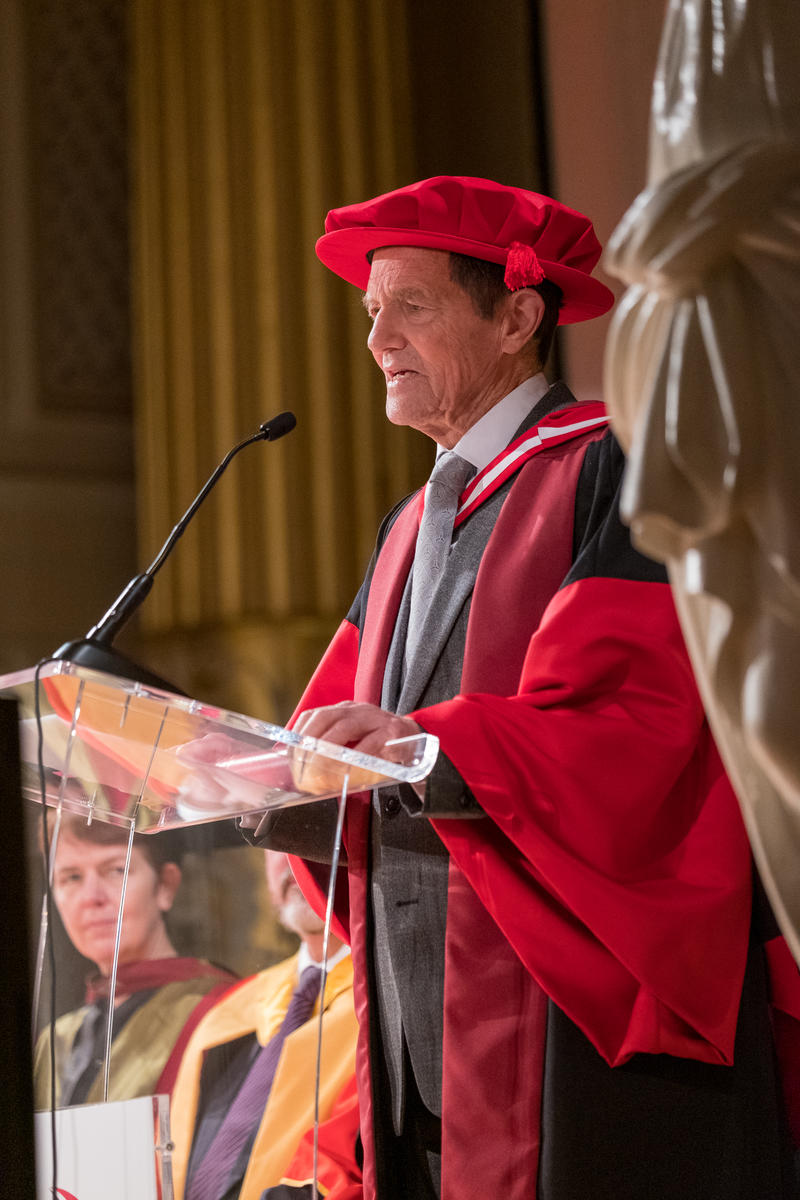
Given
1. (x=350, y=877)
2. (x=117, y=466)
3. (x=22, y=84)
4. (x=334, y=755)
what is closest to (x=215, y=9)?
(x=22, y=84)

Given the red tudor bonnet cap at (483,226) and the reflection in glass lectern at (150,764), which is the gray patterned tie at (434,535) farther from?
the reflection in glass lectern at (150,764)

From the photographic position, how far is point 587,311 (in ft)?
7.39

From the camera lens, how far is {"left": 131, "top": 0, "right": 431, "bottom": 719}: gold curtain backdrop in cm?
465

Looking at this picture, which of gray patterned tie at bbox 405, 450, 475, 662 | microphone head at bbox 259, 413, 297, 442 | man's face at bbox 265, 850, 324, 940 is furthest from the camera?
gray patterned tie at bbox 405, 450, 475, 662

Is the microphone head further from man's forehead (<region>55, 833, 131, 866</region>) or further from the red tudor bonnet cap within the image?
man's forehead (<region>55, 833, 131, 866</region>)

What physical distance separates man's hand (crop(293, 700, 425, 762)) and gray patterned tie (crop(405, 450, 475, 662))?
40 centimetres

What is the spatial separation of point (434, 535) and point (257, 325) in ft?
9.62

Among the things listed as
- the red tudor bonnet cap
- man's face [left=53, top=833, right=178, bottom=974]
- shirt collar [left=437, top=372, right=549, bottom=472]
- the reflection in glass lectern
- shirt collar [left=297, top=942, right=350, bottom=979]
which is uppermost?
the red tudor bonnet cap

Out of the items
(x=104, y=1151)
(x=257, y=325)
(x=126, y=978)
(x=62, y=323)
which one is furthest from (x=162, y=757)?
(x=62, y=323)

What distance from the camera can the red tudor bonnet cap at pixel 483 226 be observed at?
2.03 metres

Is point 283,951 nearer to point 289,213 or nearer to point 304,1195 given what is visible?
point 304,1195

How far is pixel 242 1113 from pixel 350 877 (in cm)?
43

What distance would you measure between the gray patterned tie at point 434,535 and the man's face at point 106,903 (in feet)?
1.66

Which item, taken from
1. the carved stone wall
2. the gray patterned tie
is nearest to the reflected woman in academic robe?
the gray patterned tie
